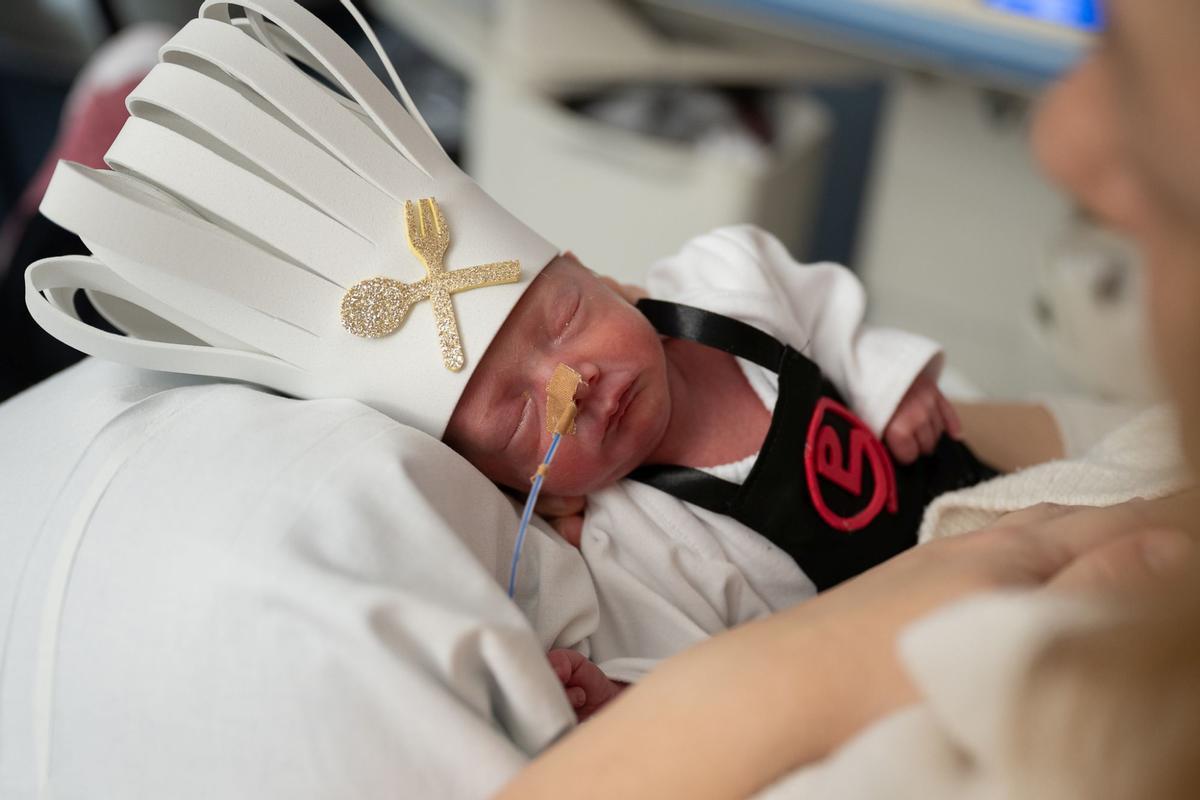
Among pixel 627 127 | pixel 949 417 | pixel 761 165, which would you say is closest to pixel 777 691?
pixel 949 417

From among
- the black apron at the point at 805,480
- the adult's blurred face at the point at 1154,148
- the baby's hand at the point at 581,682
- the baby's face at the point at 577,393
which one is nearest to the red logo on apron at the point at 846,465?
the black apron at the point at 805,480

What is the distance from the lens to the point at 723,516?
927 millimetres

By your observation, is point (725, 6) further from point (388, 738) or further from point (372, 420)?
point (388, 738)

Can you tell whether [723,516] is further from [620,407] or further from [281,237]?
[281,237]

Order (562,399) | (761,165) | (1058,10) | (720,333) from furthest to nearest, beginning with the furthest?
(761,165) → (1058,10) → (720,333) → (562,399)

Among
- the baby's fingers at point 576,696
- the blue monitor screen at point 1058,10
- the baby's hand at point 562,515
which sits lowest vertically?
the baby's fingers at point 576,696

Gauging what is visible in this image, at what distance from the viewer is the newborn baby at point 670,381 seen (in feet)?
2.83

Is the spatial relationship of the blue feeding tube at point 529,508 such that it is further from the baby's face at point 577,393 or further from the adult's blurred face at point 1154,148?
the adult's blurred face at point 1154,148

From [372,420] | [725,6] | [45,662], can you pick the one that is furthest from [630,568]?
[725,6]

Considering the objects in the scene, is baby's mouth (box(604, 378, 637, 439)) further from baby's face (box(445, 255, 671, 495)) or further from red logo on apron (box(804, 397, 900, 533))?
red logo on apron (box(804, 397, 900, 533))

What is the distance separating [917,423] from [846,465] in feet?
0.39

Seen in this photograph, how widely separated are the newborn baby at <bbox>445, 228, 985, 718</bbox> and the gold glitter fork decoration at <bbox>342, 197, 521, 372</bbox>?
0.15 ft

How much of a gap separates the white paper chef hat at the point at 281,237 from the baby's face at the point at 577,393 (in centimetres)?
3

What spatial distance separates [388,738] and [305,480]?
0.55ft
